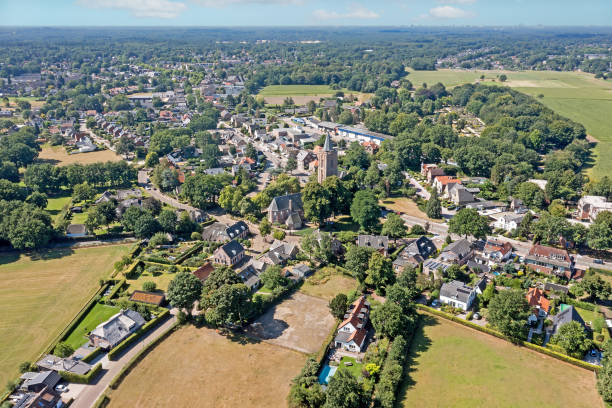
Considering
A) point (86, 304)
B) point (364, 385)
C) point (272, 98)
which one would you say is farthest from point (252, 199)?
point (272, 98)

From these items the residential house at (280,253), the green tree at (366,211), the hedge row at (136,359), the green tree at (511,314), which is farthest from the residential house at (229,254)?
the green tree at (511,314)

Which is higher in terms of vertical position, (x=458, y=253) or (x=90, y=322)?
(x=458, y=253)

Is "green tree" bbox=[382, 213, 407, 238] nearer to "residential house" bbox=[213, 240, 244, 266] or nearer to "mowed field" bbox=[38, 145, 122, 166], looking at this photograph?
"residential house" bbox=[213, 240, 244, 266]

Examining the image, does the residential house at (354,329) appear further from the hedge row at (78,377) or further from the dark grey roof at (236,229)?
the dark grey roof at (236,229)

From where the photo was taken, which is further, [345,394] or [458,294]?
[458,294]

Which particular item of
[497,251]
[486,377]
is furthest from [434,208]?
[486,377]

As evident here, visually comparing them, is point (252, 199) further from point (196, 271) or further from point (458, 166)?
point (458, 166)

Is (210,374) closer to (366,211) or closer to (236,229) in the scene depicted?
(236,229)
